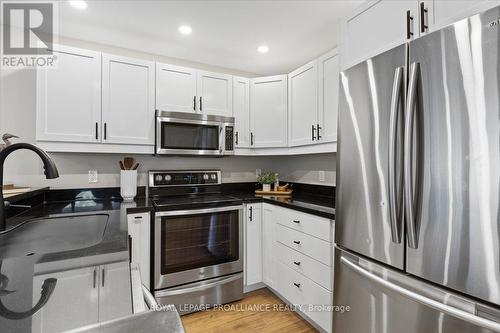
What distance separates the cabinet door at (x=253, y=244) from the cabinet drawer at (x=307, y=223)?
291mm

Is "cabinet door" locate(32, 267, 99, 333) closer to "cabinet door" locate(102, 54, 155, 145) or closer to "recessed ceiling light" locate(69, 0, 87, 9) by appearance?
"cabinet door" locate(102, 54, 155, 145)

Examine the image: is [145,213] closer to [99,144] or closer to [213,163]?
[99,144]

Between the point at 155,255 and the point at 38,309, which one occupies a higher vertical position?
the point at 38,309

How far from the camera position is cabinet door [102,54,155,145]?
86.7 inches

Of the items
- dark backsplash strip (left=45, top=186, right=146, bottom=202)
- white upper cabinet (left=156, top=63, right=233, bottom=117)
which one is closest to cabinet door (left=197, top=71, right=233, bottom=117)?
white upper cabinet (left=156, top=63, right=233, bottom=117)

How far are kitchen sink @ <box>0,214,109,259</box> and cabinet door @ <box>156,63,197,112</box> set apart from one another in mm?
1212

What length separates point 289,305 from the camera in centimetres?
227

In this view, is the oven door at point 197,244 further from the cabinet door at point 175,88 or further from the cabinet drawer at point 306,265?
the cabinet door at point 175,88

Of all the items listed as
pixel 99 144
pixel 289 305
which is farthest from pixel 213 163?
pixel 289 305

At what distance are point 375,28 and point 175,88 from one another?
69.7 inches

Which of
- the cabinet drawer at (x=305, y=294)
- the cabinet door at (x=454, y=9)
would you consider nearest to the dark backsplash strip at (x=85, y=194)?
the cabinet drawer at (x=305, y=294)

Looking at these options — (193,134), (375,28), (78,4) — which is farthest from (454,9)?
(78,4)

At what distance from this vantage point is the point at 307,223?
6.47 feet

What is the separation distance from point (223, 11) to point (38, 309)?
6.91 feet
